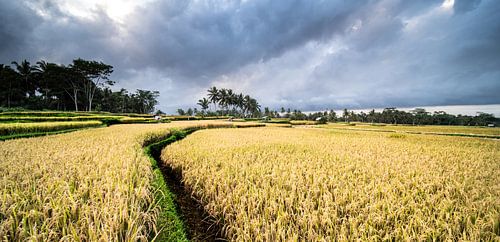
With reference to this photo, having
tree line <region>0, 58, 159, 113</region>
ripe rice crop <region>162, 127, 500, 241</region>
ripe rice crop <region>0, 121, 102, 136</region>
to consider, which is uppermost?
tree line <region>0, 58, 159, 113</region>

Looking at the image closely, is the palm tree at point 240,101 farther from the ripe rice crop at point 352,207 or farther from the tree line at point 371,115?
the ripe rice crop at point 352,207

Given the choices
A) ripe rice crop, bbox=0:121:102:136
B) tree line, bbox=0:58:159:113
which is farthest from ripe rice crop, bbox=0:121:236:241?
tree line, bbox=0:58:159:113

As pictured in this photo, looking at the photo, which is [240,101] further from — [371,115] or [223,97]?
[371,115]

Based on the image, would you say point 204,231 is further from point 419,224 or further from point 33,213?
point 419,224

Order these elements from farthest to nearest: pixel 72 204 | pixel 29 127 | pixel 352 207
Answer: pixel 29 127
pixel 352 207
pixel 72 204

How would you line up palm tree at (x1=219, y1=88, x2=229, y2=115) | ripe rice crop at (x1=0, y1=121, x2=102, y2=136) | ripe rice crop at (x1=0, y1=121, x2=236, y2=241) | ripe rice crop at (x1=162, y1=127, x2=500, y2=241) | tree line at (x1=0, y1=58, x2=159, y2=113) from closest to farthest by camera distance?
1. ripe rice crop at (x1=0, y1=121, x2=236, y2=241)
2. ripe rice crop at (x1=162, y1=127, x2=500, y2=241)
3. ripe rice crop at (x1=0, y1=121, x2=102, y2=136)
4. tree line at (x1=0, y1=58, x2=159, y2=113)
5. palm tree at (x1=219, y1=88, x2=229, y2=115)

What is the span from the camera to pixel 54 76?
38.6m

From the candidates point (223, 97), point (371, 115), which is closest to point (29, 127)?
point (223, 97)

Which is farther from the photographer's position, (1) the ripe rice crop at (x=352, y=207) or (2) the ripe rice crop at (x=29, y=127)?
(2) the ripe rice crop at (x=29, y=127)

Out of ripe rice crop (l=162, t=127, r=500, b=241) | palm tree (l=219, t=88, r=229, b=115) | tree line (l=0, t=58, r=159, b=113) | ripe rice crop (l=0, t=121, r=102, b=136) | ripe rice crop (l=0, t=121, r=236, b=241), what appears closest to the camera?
ripe rice crop (l=0, t=121, r=236, b=241)

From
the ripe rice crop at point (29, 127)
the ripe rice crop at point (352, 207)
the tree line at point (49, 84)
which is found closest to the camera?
the ripe rice crop at point (352, 207)

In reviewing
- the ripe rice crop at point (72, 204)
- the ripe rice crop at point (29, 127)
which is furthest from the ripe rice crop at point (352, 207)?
the ripe rice crop at point (29, 127)

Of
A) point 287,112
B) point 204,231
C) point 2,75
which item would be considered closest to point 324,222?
point 204,231

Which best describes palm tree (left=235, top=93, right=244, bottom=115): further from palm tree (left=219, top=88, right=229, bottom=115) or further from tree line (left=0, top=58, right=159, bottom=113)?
tree line (left=0, top=58, right=159, bottom=113)
